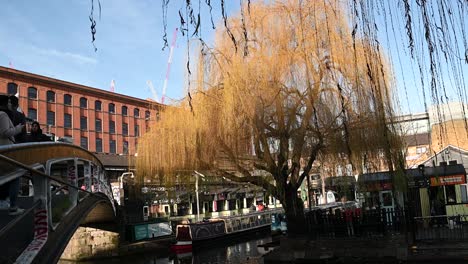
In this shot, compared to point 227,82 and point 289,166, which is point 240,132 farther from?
point 289,166

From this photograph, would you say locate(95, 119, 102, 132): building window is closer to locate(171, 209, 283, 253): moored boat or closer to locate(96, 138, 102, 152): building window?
locate(96, 138, 102, 152): building window

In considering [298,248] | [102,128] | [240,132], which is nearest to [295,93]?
[240,132]

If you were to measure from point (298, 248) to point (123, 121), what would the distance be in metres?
57.4

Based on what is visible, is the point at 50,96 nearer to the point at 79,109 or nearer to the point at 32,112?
the point at 32,112

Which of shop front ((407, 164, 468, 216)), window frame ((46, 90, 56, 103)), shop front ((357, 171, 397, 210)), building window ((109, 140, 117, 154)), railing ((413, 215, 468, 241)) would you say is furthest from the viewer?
building window ((109, 140, 117, 154))

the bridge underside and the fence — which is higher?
the bridge underside

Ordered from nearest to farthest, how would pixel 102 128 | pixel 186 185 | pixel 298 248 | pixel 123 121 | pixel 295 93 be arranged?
pixel 295 93 → pixel 298 248 → pixel 186 185 → pixel 102 128 → pixel 123 121

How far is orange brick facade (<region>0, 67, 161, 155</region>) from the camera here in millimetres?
54562

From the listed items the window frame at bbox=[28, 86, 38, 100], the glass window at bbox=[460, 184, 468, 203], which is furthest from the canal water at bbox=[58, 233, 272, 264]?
the window frame at bbox=[28, 86, 38, 100]

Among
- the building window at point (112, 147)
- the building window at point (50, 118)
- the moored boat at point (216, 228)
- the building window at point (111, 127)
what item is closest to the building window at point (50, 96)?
the building window at point (50, 118)

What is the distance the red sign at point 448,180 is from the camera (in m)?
20.5

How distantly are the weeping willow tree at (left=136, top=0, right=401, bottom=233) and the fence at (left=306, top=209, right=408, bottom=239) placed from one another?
2.35m

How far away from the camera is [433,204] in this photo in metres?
21.3

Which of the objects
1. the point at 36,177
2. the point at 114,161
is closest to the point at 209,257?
the point at 114,161
